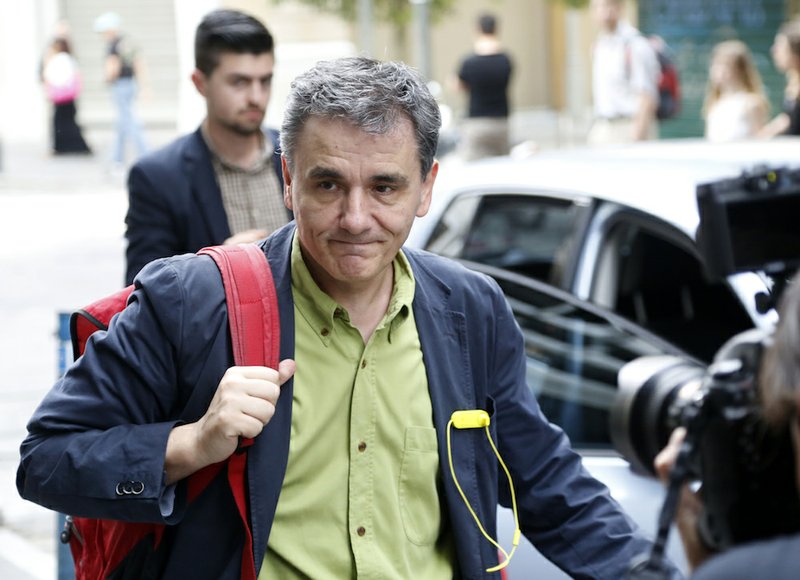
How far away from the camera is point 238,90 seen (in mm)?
4105

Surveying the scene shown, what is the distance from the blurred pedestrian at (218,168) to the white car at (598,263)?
0.67 m

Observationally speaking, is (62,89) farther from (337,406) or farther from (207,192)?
(337,406)

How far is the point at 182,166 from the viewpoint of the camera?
3830 millimetres

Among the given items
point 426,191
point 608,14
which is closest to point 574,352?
point 426,191

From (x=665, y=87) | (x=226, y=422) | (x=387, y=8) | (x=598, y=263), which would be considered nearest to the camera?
(x=226, y=422)

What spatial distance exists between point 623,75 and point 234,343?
895 cm

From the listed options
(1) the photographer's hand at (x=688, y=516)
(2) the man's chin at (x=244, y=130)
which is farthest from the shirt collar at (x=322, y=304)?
(2) the man's chin at (x=244, y=130)

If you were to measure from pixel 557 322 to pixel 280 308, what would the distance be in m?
1.78

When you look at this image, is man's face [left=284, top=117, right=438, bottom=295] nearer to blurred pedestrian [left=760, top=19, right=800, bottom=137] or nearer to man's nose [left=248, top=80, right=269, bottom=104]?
man's nose [left=248, top=80, right=269, bottom=104]

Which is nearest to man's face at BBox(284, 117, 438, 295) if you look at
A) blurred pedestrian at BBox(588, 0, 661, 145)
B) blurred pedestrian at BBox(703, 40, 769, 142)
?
blurred pedestrian at BBox(588, 0, 661, 145)

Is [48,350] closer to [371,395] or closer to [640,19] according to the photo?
[371,395]

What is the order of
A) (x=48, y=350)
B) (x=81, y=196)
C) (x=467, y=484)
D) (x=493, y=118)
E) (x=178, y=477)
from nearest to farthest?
1. (x=178, y=477)
2. (x=467, y=484)
3. (x=48, y=350)
4. (x=493, y=118)
5. (x=81, y=196)

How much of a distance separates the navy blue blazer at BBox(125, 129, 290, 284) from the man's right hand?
153cm

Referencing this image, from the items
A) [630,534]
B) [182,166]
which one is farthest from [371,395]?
[182,166]
